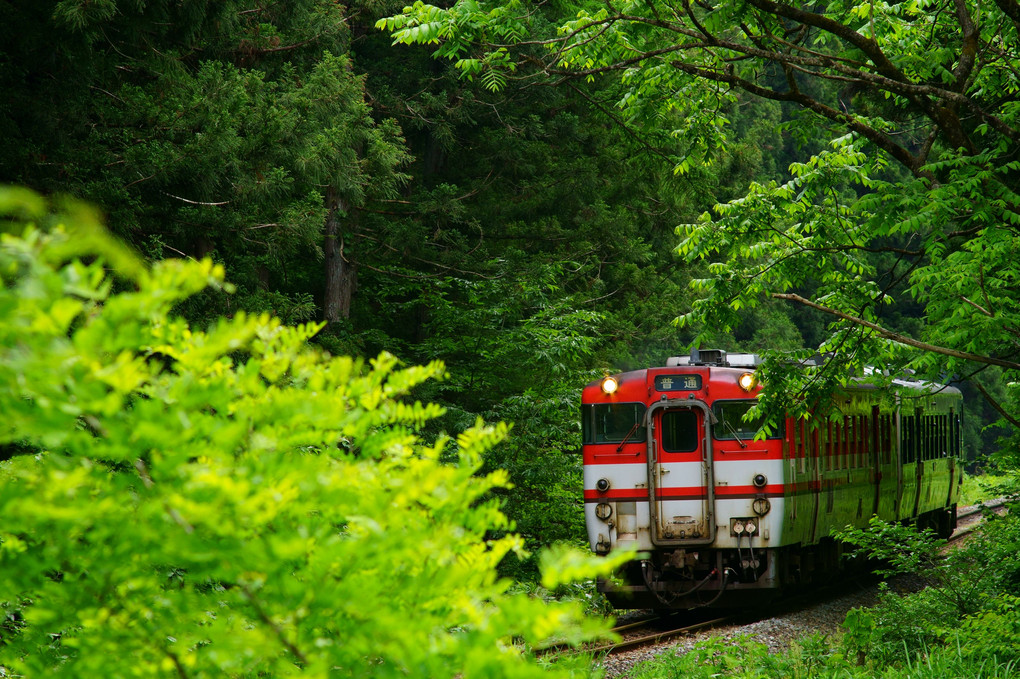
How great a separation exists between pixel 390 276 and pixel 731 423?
8.46 m

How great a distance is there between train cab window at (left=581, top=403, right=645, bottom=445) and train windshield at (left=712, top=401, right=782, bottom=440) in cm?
87

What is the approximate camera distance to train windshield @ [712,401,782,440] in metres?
11.3

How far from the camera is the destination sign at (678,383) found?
1148 cm

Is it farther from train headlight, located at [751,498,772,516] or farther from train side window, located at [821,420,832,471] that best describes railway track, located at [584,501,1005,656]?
train side window, located at [821,420,832,471]

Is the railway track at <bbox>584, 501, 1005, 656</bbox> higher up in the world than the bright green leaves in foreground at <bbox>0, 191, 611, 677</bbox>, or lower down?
lower down

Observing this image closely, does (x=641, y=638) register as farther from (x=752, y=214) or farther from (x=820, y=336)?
(x=820, y=336)

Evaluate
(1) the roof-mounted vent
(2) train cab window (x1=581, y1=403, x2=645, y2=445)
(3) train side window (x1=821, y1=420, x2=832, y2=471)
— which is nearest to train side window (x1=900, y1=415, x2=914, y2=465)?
(3) train side window (x1=821, y1=420, x2=832, y2=471)

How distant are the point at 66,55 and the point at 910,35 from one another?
25.3 feet

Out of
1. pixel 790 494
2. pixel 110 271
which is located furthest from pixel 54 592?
pixel 790 494

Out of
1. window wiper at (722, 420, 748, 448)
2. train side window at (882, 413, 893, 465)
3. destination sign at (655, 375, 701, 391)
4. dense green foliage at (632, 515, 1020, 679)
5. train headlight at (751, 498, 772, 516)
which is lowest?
dense green foliage at (632, 515, 1020, 679)

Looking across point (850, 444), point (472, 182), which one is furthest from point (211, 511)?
point (472, 182)

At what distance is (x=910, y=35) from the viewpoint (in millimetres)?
8297

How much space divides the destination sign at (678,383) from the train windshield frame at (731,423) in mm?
336

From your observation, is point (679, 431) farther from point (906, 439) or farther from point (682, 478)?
point (906, 439)
